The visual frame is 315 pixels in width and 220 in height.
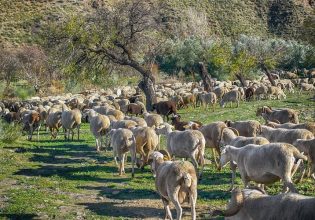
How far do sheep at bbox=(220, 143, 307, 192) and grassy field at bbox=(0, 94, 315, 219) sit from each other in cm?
116

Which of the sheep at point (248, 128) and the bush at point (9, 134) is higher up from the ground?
the sheep at point (248, 128)

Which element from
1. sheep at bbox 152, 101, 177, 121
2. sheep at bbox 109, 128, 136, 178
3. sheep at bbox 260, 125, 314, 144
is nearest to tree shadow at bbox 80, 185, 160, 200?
sheep at bbox 109, 128, 136, 178

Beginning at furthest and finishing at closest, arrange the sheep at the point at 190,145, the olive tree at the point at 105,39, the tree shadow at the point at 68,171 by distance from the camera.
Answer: the olive tree at the point at 105,39 < the tree shadow at the point at 68,171 < the sheep at the point at 190,145

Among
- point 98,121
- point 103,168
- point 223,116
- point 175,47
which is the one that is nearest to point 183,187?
point 103,168

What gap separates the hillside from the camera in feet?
260

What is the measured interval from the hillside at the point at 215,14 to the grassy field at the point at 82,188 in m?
62.1

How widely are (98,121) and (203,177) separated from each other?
297 inches

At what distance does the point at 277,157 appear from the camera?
1023 cm

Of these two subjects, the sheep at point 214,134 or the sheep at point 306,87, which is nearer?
the sheep at point 214,134

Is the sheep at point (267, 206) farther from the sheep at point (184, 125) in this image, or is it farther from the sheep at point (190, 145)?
the sheep at point (184, 125)

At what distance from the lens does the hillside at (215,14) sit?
7925cm

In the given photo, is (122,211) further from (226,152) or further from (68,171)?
(68,171)

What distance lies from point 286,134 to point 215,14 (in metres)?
90.6

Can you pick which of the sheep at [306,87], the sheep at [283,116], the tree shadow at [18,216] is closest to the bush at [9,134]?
the tree shadow at [18,216]
